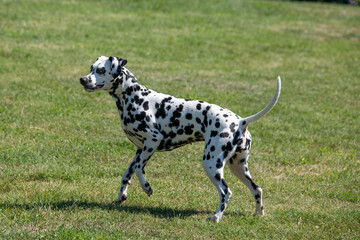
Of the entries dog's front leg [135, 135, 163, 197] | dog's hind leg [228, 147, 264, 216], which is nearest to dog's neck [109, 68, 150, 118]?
dog's front leg [135, 135, 163, 197]

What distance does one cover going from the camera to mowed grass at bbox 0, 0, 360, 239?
725 cm

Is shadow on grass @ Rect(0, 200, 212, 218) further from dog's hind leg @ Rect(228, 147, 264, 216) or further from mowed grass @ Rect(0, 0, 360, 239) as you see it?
dog's hind leg @ Rect(228, 147, 264, 216)

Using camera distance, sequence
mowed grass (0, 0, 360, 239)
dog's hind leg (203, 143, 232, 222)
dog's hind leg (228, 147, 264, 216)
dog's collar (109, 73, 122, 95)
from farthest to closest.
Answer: dog's collar (109, 73, 122, 95), dog's hind leg (228, 147, 264, 216), mowed grass (0, 0, 360, 239), dog's hind leg (203, 143, 232, 222)

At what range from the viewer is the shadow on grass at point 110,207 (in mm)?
7277

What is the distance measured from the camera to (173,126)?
24.2 ft

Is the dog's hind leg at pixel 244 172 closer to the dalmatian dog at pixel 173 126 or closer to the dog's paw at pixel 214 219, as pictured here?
the dalmatian dog at pixel 173 126

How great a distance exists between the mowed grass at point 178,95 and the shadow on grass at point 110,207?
29 millimetres

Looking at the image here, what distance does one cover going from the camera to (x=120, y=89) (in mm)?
7578

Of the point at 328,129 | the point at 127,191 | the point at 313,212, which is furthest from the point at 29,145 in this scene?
the point at 328,129

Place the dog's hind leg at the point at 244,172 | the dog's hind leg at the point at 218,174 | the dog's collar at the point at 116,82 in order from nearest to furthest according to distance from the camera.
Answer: the dog's hind leg at the point at 218,174
the dog's hind leg at the point at 244,172
the dog's collar at the point at 116,82

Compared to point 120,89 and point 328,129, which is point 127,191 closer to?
point 120,89

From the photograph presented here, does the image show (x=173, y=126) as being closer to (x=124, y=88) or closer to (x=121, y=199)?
(x=124, y=88)

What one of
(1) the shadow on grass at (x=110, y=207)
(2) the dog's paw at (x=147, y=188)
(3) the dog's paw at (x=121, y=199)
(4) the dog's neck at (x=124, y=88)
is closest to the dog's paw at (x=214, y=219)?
(1) the shadow on grass at (x=110, y=207)

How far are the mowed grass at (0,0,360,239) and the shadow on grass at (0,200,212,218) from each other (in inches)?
1.1
